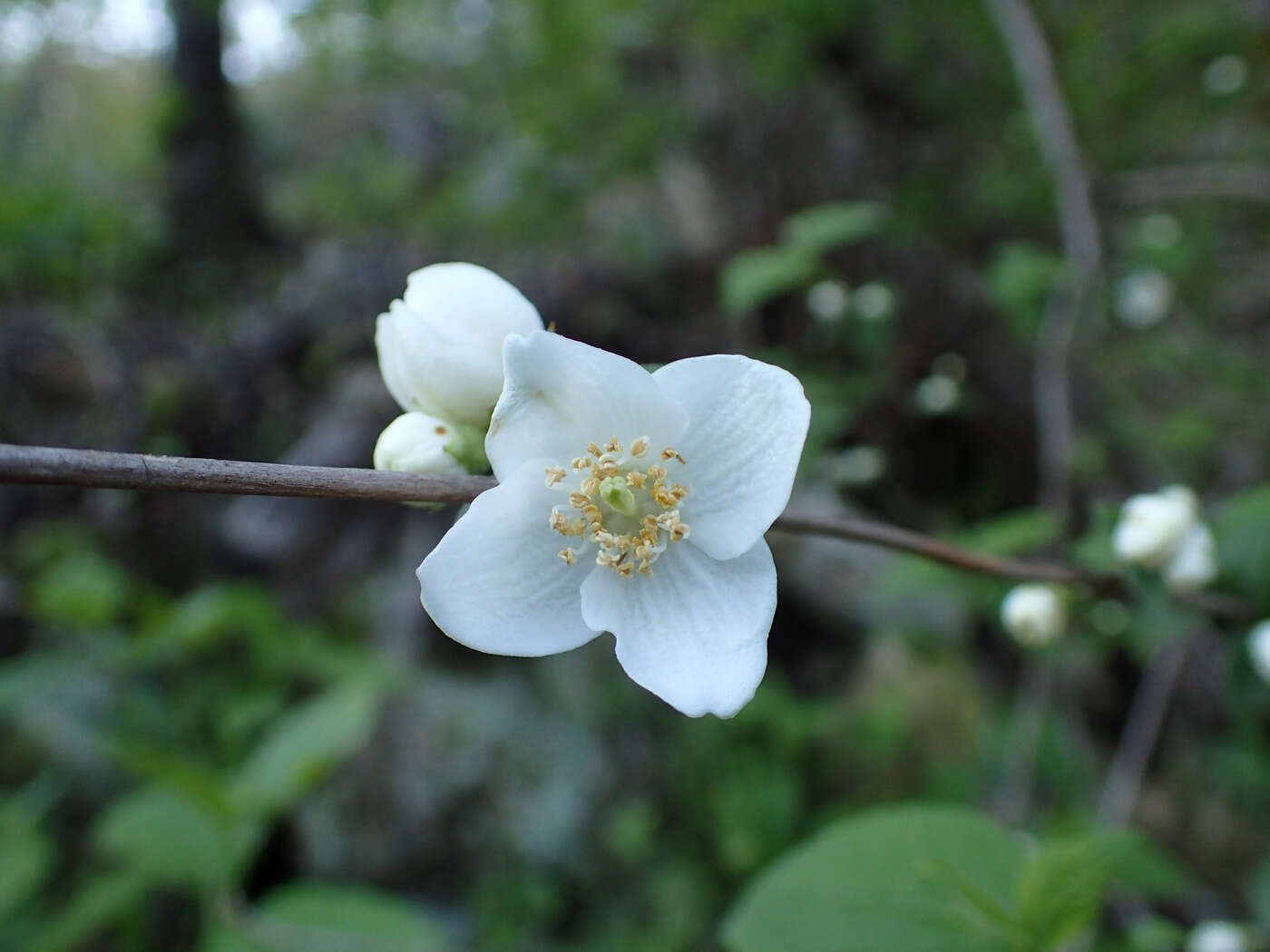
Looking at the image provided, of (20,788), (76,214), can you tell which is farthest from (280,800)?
(76,214)

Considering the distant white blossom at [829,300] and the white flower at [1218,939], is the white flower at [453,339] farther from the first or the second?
the distant white blossom at [829,300]

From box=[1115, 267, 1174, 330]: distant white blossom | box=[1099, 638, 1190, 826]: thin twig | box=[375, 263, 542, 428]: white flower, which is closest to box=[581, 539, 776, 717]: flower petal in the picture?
box=[375, 263, 542, 428]: white flower

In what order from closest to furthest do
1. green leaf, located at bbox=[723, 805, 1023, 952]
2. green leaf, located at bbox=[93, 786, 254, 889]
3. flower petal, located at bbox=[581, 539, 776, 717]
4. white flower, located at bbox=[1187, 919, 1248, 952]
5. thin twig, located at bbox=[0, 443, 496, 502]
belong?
1. thin twig, located at bbox=[0, 443, 496, 502]
2. flower petal, located at bbox=[581, 539, 776, 717]
3. green leaf, located at bbox=[723, 805, 1023, 952]
4. white flower, located at bbox=[1187, 919, 1248, 952]
5. green leaf, located at bbox=[93, 786, 254, 889]

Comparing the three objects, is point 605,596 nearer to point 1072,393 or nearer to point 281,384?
point 1072,393

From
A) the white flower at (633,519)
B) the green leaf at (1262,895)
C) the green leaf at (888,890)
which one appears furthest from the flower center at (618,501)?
the green leaf at (1262,895)

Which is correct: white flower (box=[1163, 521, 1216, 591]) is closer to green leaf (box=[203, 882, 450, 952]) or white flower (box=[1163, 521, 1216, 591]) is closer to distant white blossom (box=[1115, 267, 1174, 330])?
green leaf (box=[203, 882, 450, 952])

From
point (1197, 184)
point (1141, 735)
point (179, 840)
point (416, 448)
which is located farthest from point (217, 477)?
point (1197, 184)

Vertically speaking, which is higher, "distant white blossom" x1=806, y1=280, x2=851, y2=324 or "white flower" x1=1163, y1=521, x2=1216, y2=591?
"distant white blossom" x1=806, y1=280, x2=851, y2=324
